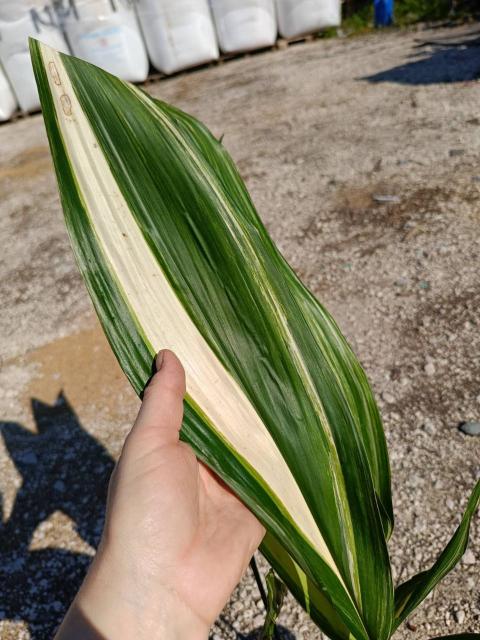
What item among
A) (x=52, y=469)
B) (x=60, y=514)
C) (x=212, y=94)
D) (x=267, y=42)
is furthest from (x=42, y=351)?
(x=267, y=42)

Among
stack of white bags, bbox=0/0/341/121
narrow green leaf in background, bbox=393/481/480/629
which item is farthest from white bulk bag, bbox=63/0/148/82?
narrow green leaf in background, bbox=393/481/480/629

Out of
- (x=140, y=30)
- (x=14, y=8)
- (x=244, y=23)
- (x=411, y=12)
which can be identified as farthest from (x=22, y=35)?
(x=411, y=12)

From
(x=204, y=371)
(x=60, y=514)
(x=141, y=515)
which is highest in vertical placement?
(x=204, y=371)

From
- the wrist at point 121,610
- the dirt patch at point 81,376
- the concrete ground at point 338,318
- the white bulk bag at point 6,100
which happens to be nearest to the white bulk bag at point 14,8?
the white bulk bag at point 6,100

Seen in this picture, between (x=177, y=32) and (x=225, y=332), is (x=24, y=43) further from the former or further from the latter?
(x=225, y=332)

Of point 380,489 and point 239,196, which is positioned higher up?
point 239,196

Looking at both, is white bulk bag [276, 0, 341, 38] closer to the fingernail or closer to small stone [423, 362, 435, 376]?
small stone [423, 362, 435, 376]

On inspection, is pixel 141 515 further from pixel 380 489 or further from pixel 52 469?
pixel 52 469
